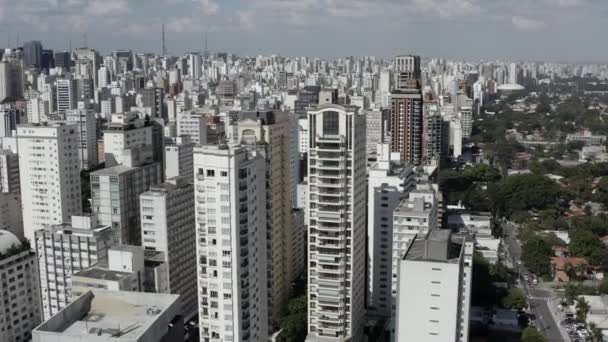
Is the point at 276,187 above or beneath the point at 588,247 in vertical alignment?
above

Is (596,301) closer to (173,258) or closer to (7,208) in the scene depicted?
(173,258)

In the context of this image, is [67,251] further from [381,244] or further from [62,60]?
[62,60]

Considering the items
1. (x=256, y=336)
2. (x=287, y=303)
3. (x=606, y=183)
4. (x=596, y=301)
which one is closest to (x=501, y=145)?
(x=606, y=183)

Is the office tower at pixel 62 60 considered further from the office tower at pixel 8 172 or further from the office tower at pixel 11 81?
the office tower at pixel 8 172

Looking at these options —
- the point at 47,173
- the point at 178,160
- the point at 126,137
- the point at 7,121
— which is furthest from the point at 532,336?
the point at 7,121

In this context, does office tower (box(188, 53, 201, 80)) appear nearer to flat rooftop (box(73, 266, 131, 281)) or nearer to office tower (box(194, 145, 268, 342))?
flat rooftop (box(73, 266, 131, 281))

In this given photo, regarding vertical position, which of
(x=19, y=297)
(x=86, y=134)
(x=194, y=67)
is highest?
(x=194, y=67)

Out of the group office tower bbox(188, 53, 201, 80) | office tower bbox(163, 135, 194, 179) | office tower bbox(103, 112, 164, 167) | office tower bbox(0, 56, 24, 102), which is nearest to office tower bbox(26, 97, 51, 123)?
office tower bbox(0, 56, 24, 102)

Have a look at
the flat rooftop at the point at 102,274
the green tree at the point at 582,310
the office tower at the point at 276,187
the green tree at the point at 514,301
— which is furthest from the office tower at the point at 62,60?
the green tree at the point at 582,310
